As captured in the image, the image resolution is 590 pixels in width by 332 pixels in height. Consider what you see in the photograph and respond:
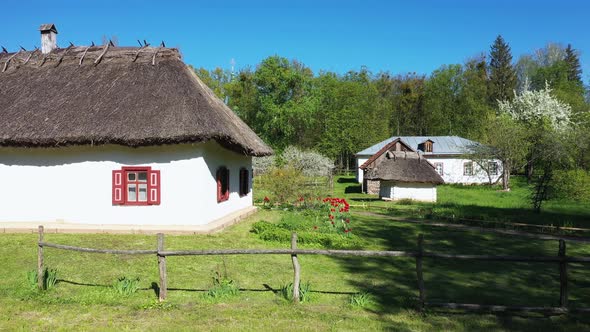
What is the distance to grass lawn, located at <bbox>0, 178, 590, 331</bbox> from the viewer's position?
630cm

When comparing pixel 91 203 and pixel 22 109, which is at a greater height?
pixel 22 109

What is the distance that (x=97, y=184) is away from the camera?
13.5 metres

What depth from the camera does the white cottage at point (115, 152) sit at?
512 inches

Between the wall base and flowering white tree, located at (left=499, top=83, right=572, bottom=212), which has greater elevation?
flowering white tree, located at (left=499, top=83, right=572, bottom=212)

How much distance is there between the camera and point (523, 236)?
1466 centimetres

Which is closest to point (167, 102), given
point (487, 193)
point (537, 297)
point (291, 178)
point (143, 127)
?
point (143, 127)

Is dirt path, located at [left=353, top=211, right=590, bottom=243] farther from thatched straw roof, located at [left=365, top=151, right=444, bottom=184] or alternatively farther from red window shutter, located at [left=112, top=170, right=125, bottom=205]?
red window shutter, located at [left=112, top=170, right=125, bottom=205]

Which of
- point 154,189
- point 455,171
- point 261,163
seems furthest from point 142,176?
point 455,171

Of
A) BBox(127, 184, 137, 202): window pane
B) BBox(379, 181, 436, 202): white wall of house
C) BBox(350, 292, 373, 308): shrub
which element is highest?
BBox(127, 184, 137, 202): window pane

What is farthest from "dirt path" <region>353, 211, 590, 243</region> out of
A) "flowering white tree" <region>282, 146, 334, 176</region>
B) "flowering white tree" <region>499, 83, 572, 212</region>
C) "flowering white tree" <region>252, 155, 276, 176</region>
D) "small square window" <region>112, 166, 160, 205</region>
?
"flowering white tree" <region>252, 155, 276, 176</region>

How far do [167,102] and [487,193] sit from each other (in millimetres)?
26093

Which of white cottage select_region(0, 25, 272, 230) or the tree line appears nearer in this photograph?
white cottage select_region(0, 25, 272, 230)

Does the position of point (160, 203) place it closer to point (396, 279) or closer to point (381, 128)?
point (396, 279)

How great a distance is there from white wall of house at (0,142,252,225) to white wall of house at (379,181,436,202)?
15006 millimetres
